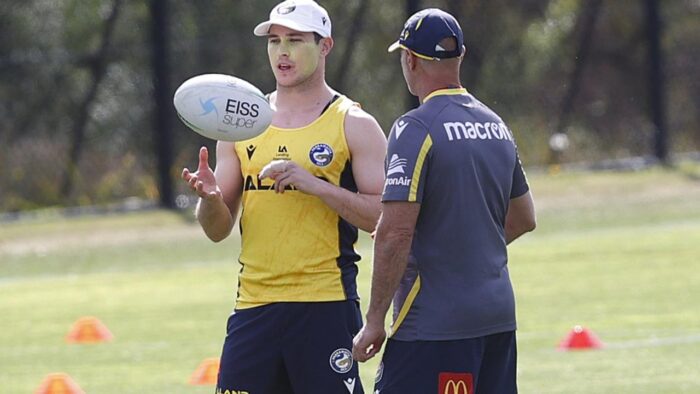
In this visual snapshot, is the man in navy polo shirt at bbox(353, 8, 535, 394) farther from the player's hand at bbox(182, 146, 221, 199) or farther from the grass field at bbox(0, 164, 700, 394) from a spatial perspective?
the grass field at bbox(0, 164, 700, 394)

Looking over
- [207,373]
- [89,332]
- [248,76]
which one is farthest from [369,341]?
[248,76]

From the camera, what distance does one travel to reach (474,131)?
521 centimetres

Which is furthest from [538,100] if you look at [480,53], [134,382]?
[134,382]

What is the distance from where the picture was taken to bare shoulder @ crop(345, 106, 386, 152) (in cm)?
586

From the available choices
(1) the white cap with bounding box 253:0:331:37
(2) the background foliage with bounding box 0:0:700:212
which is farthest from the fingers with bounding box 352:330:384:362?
(2) the background foliage with bounding box 0:0:700:212

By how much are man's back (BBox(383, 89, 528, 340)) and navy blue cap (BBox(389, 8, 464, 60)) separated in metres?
0.13

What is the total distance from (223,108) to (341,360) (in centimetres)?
104

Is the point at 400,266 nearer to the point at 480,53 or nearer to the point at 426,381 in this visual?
the point at 426,381

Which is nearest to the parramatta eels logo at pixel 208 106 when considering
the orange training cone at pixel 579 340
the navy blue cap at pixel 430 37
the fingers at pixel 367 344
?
the navy blue cap at pixel 430 37

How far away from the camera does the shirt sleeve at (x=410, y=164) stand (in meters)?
5.11

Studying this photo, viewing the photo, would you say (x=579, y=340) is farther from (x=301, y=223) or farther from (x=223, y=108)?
(x=223, y=108)

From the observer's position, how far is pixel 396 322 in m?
5.25

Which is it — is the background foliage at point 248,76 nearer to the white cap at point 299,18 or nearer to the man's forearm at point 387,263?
the white cap at point 299,18

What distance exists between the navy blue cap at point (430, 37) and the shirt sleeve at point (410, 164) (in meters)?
0.27
